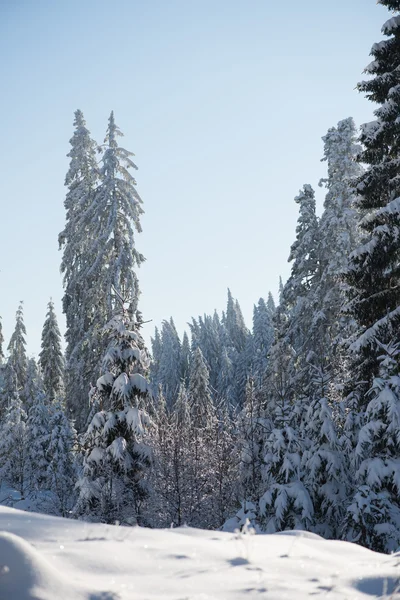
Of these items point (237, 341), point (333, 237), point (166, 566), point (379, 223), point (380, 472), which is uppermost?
point (237, 341)

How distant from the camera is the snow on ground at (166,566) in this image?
2.37 m

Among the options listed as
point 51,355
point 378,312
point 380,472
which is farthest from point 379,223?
point 51,355

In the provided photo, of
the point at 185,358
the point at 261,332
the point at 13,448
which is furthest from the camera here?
the point at 185,358

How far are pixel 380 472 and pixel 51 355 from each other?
3453cm

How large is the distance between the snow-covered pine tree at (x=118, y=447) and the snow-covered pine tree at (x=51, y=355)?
26268 mm

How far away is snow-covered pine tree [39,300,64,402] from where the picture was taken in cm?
3859

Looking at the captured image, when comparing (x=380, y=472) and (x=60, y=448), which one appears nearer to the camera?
(x=380, y=472)

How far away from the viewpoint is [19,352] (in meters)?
45.0

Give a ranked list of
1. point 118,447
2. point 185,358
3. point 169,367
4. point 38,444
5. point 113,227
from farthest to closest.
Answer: point 185,358
point 169,367
point 38,444
point 113,227
point 118,447

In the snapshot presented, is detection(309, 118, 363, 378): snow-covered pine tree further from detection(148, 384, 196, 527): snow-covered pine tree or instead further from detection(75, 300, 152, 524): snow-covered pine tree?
detection(75, 300, 152, 524): snow-covered pine tree

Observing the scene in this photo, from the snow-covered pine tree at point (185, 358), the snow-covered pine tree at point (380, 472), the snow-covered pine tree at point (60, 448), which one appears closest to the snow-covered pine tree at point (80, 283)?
the snow-covered pine tree at point (60, 448)

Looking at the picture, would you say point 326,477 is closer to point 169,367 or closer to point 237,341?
point 169,367

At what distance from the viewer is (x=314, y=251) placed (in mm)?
26672

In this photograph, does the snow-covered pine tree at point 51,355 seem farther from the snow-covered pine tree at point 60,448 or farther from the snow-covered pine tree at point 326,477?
the snow-covered pine tree at point 326,477
